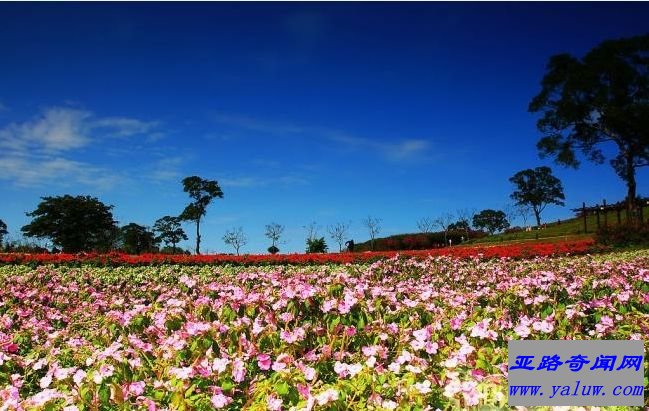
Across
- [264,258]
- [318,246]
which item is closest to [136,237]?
[318,246]

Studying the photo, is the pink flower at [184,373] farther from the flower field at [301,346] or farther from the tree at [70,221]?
the tree at [70,221]

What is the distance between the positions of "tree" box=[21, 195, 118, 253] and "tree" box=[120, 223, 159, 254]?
498cm

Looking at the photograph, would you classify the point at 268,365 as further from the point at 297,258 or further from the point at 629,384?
the point at 297,258

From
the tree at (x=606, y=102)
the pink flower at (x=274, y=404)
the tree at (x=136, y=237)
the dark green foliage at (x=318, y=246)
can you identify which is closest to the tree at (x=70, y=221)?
the tree at (x=136, y=237)

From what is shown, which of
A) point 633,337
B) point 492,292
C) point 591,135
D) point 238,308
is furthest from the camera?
point 591,135

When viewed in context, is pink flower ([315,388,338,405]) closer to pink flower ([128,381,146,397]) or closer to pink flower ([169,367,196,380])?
pink flower ([169,367,196,380])

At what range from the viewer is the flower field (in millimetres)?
3143

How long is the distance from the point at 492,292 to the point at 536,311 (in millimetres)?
742

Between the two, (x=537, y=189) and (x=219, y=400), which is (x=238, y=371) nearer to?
(x=219, y=400)

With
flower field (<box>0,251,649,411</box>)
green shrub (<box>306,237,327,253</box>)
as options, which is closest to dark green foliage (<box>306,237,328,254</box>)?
green shrub (<box>306,237,327,253</box>)

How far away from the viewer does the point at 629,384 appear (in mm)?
3207

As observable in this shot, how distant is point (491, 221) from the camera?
78750mm

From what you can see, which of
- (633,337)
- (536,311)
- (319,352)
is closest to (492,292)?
(536,311)

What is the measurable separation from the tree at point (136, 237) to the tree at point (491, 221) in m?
45.9
